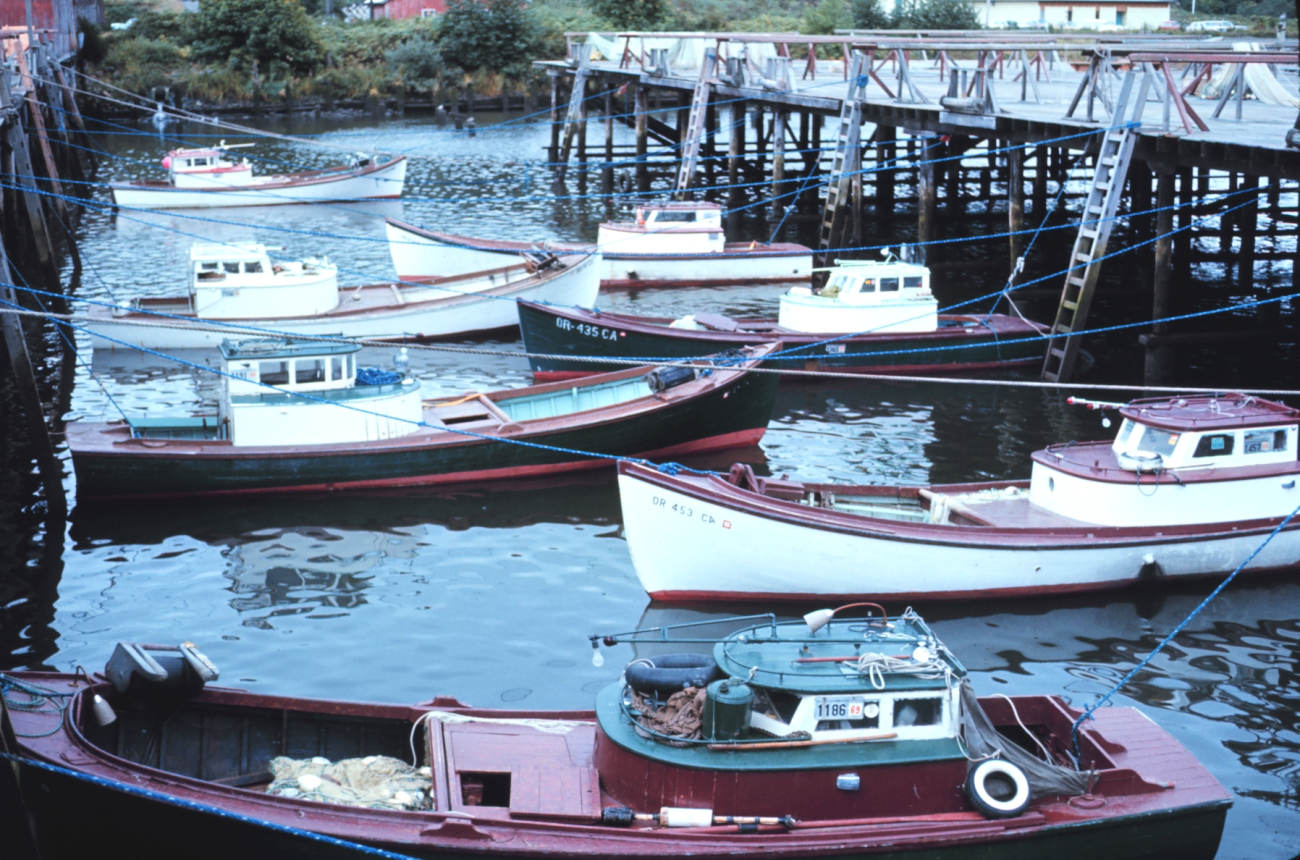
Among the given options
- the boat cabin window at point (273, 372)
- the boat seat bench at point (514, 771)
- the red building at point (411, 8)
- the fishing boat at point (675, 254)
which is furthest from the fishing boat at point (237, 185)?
the red building at point (411, 8)

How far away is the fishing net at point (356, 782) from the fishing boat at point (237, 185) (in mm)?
39816

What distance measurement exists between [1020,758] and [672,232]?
82.9 feet

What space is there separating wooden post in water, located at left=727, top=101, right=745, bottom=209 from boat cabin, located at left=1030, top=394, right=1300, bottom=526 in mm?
25403

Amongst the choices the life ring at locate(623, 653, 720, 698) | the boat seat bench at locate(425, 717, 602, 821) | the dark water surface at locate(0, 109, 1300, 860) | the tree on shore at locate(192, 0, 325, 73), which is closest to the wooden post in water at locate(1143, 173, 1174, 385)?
the dark water surface at locate(0, 109, 1300, 860)

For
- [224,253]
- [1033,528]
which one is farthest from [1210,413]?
[224,253]

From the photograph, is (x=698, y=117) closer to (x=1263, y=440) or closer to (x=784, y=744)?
(x=1263, y=440)

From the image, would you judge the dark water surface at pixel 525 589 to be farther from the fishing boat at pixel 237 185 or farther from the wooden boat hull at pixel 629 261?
the fishing boat at pixel 237 185

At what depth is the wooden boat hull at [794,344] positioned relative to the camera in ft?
→ 80.2

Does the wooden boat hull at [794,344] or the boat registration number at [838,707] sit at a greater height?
the wooden boat hull at [794,344]

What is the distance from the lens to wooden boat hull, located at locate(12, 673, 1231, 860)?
30.8 ft

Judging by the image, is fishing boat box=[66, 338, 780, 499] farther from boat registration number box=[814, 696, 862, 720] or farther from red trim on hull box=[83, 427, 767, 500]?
boat registration number box=[814, 696, 862, 720]

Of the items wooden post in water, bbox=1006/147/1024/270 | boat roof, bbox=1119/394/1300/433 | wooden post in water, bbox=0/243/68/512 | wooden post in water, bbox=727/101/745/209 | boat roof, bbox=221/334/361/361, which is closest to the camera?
boat roof, bbox=1119/394/1300/433

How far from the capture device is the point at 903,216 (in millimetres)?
41719

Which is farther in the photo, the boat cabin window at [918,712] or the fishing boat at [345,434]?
the fishing boat at [345,434]
